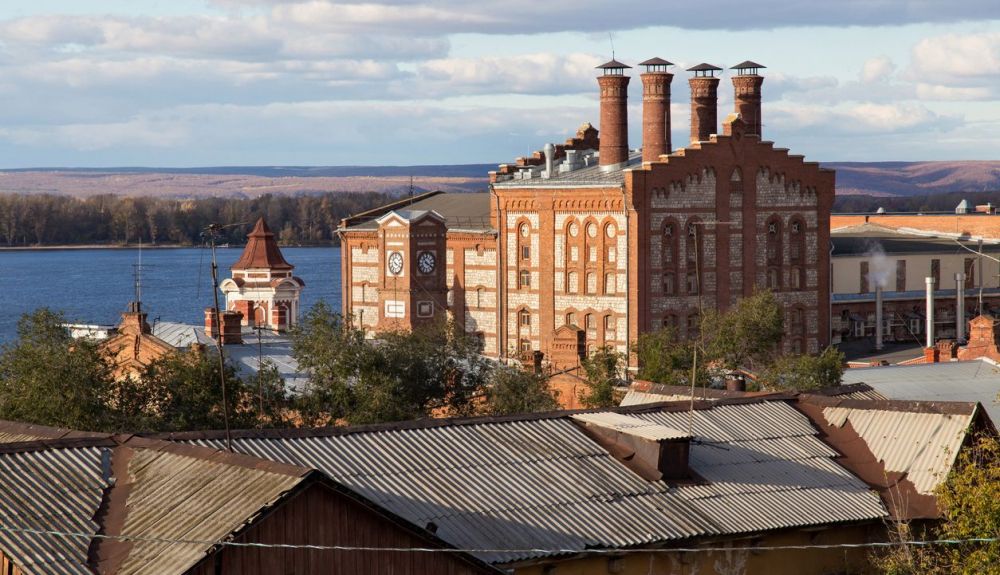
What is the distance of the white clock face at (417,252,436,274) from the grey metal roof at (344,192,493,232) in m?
1.88

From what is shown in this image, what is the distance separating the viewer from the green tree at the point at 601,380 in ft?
156

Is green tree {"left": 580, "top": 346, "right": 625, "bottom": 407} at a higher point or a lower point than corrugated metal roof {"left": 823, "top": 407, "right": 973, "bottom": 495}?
lower

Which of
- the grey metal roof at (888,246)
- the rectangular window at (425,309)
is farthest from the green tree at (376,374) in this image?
the grey metal roof at (888,246)

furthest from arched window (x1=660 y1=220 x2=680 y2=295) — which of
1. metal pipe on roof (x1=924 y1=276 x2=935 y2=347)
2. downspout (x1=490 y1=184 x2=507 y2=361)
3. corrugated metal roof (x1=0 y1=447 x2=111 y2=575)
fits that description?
corrugated metal roof (x1=0 y1=447 x2=111 y2=575)

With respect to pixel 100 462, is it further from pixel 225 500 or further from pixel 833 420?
pixel 833 420

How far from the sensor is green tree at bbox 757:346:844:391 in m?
48.1

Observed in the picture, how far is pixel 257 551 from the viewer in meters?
18.4

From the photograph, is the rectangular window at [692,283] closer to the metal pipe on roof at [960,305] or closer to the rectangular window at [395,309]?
the rectangular window at [395,309]

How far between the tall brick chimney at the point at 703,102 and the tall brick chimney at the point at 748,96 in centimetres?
146

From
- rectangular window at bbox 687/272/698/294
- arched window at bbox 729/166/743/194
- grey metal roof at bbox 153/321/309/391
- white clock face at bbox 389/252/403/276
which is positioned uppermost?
arched window at bbox 729/166/743/194

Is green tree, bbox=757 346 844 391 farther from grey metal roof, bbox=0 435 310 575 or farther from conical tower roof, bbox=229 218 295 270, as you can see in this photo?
conical tower roof, bbox=229 218 295 270

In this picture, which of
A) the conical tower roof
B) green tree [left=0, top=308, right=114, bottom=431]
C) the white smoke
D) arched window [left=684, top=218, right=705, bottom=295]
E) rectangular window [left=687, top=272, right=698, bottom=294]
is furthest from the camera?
the white smoke

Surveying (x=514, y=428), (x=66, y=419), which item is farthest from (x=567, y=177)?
(x=514, y=428)

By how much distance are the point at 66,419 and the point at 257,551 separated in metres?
17.5
